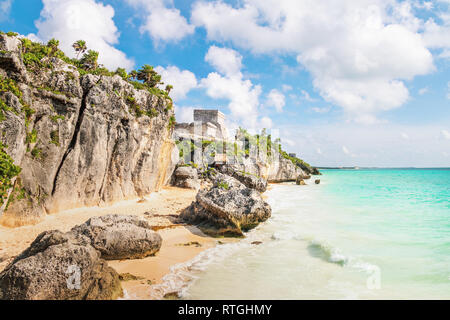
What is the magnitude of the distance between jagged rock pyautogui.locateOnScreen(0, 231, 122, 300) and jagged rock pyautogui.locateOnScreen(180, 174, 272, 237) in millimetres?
5585

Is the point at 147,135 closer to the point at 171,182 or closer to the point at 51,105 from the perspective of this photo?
the point at 51,105

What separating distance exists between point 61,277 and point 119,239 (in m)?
2.47

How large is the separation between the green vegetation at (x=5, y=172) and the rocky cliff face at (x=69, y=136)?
311 millimetres

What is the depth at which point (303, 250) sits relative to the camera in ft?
29.9

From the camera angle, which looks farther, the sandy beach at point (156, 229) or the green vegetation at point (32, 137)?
the green vegetation at point (32, 137)

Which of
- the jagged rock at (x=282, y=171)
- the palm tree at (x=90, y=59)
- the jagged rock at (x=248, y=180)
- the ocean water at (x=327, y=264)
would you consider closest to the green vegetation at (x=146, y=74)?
the palm tree at (x=90, y=59)

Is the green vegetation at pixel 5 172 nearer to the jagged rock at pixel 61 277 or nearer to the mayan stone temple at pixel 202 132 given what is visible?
the jagged rock at pixel 61 277

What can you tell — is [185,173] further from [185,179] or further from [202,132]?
[202,132]

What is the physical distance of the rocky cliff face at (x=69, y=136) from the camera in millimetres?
9352

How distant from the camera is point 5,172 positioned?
27.1 feet

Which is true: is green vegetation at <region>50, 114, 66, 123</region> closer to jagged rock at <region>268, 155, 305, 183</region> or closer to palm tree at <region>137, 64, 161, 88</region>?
palm tree at <region>137, 64, 161, 88</region>

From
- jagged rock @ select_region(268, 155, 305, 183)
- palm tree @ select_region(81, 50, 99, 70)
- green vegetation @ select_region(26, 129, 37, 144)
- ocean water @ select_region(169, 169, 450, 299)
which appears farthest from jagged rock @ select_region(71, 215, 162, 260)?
jagged rock @ select_region(268, 155, 305, 183)
